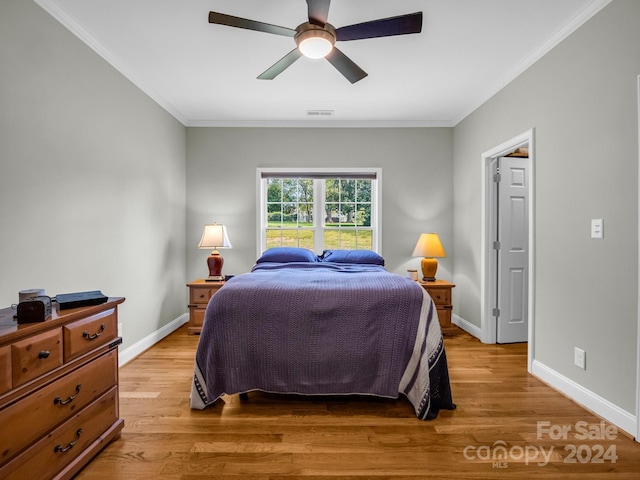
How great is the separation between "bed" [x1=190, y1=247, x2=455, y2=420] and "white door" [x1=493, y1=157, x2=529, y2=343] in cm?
183

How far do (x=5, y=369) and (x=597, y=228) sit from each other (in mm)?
3115

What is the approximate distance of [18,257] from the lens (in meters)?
1.95

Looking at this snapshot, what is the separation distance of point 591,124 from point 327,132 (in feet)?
9.41

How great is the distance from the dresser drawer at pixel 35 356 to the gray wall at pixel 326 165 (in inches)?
117

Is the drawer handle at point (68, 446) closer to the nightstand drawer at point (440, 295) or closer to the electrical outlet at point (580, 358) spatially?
the electrical outlet at point (580, 358)

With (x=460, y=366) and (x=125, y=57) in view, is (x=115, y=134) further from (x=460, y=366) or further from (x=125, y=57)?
(x=460, y=366)

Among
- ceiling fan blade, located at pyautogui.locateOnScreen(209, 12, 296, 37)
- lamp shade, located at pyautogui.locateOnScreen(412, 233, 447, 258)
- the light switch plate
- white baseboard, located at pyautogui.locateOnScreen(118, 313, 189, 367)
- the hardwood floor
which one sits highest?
ceiling fan blade, located at pyautogui.locateOnScreen(209, 12, 296, 37)

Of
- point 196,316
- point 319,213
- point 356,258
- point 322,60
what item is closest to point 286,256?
point 356,258

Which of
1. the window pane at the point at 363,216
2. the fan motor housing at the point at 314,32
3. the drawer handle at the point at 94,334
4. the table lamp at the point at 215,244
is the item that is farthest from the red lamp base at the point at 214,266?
the fan motor housing at the point at 314,32

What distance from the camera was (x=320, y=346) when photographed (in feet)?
7.07

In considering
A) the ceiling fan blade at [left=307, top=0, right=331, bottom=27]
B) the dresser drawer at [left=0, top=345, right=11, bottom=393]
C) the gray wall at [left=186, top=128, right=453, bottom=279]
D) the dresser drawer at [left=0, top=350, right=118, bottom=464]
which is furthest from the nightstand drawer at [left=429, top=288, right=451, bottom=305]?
the dresser drawer at [left=0, top=345, right=11, bottom=393]

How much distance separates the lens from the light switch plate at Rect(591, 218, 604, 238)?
83.2 inches

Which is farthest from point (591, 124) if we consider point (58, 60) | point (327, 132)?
point (58, 60)

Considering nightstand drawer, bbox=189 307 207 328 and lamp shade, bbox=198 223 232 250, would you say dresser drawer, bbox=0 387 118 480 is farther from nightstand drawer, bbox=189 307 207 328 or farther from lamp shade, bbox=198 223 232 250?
lamp shade, bbox=198 223 232 250
